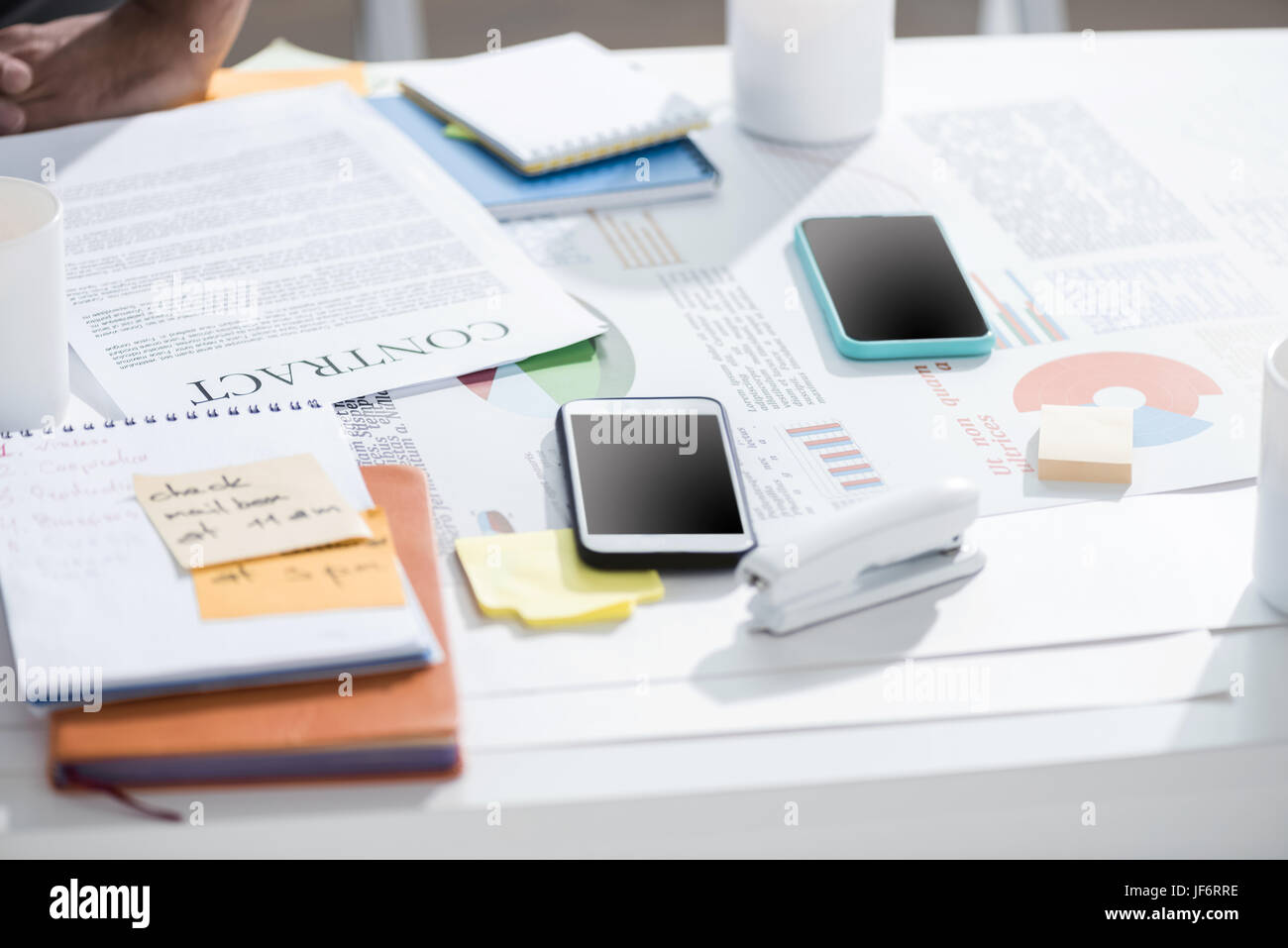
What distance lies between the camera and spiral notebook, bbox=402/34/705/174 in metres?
0.94

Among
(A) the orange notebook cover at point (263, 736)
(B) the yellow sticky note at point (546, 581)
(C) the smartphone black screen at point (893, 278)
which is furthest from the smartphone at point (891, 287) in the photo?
(A) the orange notebook cover at point (263, 736)

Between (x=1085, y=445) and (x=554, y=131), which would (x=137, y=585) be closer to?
(x=1085, y=445)

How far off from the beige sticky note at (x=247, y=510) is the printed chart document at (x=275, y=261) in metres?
0.11

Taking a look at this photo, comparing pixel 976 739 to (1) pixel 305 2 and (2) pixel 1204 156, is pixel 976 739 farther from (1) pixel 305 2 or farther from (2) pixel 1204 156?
(1) pixel 305 2

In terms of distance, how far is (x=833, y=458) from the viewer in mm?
663

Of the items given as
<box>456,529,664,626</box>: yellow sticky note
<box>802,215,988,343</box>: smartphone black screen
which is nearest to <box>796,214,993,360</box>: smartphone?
<box>802,215,988,343</box>: smartphone black screen

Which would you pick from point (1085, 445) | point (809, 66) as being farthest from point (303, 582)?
point (809, 66)

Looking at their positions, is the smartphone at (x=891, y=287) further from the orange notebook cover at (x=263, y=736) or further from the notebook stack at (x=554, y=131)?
the orange notebook cover at (x=263, y=736)

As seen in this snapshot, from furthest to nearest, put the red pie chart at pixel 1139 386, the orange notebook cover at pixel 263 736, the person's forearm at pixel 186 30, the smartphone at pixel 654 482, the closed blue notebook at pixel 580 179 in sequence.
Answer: the person's forearm at pixel 186 30, the closed blue notebook at pixel 580 179, the red pie chart at pixel 1139 386, the smartphone at pixel 654 482, the orange notebook cover at pixel 263 736

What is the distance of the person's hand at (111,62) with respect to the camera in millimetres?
994
